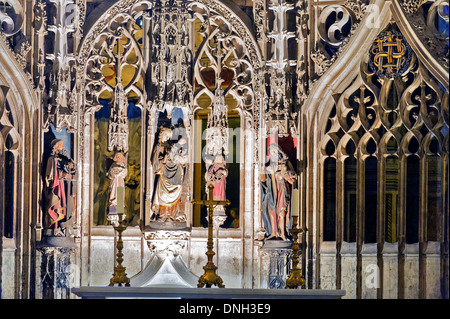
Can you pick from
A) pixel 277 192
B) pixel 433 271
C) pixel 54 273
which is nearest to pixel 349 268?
pixel 433 271

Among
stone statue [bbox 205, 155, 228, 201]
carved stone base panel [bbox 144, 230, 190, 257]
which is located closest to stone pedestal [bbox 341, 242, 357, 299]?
stone statue [bbox 205, 155, 228, 201]

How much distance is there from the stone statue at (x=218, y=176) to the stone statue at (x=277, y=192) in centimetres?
65

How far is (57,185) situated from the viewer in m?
15.4

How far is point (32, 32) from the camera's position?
15.6 meters

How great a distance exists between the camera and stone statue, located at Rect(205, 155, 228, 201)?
15.5m

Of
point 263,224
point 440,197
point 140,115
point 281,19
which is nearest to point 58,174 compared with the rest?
point 140,115

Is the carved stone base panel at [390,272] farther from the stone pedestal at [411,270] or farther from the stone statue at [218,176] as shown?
the stone statue at [218,176]

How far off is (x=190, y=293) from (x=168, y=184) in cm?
391

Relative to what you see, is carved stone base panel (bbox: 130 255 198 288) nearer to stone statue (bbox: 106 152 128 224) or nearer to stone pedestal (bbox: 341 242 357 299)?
stone statue (bbox: 106 152 128 224)

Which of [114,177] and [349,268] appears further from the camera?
[114,177]

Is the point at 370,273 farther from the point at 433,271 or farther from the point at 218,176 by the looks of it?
the point at 218,176

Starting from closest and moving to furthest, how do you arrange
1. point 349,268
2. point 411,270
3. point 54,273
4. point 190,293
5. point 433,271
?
point 190,293
point 433,271
point 411,270
point 349,268
point 54,273
